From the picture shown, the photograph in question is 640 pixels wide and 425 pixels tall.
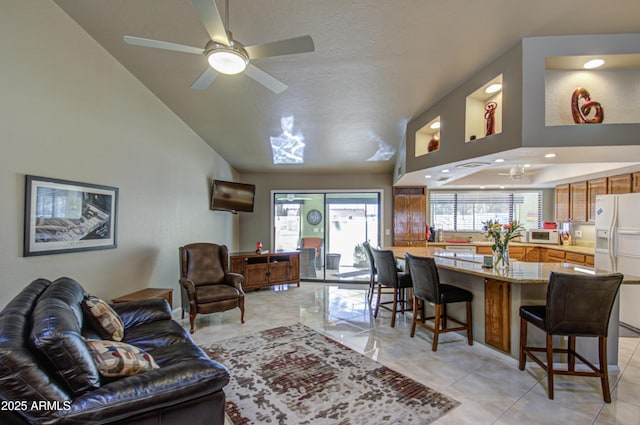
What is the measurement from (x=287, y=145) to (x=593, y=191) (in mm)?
5135

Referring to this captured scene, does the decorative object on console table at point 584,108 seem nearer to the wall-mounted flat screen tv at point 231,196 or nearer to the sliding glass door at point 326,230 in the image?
the sliding glass door at point 326,230

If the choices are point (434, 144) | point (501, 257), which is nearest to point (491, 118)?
Answer: point (434, 144)

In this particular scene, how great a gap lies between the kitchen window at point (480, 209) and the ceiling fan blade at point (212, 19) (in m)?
6.03

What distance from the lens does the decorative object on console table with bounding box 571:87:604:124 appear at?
2547 mm

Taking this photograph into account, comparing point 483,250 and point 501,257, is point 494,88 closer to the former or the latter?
point 501,257

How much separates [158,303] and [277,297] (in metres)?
2.64

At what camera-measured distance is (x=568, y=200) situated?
17.8ft

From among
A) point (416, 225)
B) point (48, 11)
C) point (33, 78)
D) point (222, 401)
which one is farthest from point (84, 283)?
point (416, 225)

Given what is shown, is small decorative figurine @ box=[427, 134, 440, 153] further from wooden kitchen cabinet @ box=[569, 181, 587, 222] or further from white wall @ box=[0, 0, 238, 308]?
white wall @ box=[0, 0, 238, 308]

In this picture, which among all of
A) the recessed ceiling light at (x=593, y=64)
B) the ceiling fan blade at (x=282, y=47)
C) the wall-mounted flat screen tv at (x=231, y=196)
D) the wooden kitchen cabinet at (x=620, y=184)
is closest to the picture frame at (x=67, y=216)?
the ceiling fan blade at (x=282, y=47)

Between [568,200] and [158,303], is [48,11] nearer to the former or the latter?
[158,303]

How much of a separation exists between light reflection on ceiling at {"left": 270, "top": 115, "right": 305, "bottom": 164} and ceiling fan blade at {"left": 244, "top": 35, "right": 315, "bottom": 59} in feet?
6.70

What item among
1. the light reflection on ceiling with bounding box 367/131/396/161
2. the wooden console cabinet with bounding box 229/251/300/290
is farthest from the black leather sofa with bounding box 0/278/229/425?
the light reflection on ceiling with bounding box 367/131/396/161

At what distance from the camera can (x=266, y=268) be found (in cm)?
558
